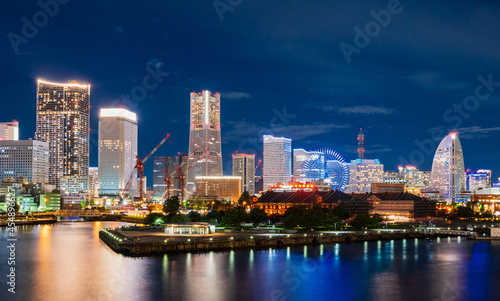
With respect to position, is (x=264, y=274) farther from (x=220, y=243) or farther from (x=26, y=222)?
(x=26, y=222)

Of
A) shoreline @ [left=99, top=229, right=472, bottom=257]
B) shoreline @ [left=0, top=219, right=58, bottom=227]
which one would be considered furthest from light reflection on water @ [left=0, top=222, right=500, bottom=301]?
shoreline @ [left=0, top=219, right=58, bottom=227]

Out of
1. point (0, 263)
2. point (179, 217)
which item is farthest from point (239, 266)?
point (179, 217)

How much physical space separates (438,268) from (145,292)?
1194 inches

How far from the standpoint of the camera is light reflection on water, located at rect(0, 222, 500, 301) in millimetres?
44375

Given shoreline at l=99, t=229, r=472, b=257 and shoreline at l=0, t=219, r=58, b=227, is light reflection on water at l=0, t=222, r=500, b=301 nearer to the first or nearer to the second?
shoreline at l=99, t=229, r=472, b=257

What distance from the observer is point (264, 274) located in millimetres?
52000

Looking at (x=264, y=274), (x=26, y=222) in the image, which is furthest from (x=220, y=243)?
(x=26, y=222)

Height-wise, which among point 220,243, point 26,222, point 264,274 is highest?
point 220,243

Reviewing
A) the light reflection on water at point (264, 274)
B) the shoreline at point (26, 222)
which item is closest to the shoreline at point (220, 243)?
the light reflection on water at point (264, 274)

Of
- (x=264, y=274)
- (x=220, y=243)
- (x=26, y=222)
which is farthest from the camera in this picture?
(x=26, y=222)

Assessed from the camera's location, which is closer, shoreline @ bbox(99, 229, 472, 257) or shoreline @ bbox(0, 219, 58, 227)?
shoreline @ bbox(99, 229, 472, 257)

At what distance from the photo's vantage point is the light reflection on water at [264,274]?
4438 cm

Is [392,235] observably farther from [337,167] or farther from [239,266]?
[337,167]

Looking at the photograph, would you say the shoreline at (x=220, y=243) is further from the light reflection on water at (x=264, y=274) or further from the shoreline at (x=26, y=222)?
the shoreline at (x=26, y=222)
